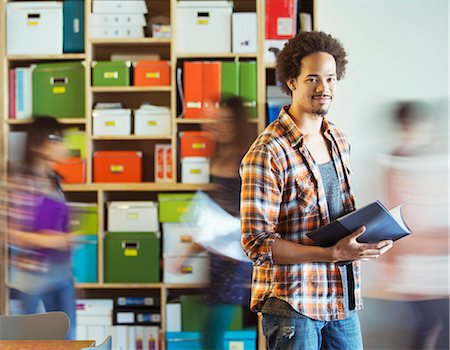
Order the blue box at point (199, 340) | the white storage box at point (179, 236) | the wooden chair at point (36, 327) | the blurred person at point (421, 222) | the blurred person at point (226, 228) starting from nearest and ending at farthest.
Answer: the wooden chair at point (36, 327) < the blurred person at point (226, 228) < the blurred person at point (421, 222) < the blue box at point (199, 340) < the white storage box at point (179, 236)

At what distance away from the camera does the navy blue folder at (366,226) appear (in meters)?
1.90

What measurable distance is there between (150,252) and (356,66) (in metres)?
1.61

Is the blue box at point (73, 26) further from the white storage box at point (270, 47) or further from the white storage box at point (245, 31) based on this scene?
the white storage box at point (270, 47)

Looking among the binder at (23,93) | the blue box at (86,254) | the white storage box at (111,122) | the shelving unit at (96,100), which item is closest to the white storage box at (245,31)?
the shelving unit at (96,100)

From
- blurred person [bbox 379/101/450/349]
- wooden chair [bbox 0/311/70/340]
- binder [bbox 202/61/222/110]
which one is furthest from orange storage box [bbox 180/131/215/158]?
wooden chair [bbox 0/311/70/340]

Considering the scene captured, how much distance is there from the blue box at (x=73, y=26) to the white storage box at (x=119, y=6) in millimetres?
100

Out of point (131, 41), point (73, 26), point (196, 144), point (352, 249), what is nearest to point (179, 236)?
point (196, 144)

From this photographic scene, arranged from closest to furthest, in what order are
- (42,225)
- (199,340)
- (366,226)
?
(366,226)
(42,225)
(199,340)

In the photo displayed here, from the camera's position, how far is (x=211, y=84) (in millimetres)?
Answer: 3816

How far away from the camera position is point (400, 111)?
376cm

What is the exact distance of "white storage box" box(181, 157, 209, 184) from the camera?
3842mm

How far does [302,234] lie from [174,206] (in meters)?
1.90

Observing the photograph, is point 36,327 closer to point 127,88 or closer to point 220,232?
point 220,232

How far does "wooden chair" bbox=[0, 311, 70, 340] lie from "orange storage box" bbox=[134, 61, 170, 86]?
5.65 feet
